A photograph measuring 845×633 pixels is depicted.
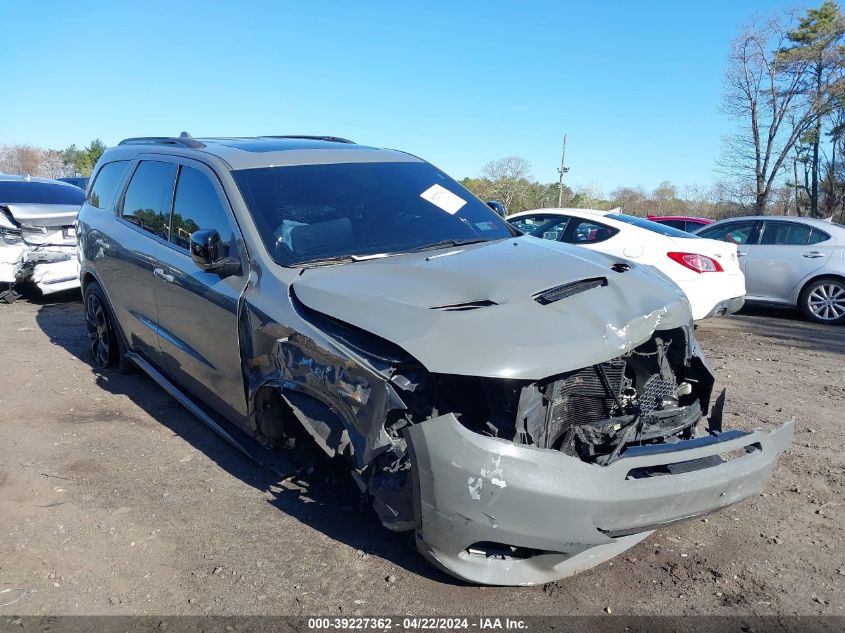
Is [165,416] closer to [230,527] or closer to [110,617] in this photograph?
[230,527]

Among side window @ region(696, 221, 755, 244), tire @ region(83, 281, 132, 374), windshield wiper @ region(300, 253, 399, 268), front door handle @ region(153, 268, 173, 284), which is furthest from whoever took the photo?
side window @ region(696, 221, 755, 244)

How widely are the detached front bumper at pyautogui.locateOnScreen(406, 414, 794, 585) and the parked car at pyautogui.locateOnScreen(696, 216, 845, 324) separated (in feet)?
25.5

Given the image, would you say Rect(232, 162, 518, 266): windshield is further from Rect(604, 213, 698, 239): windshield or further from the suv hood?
Rect(604, 213, 698, 239): windshield

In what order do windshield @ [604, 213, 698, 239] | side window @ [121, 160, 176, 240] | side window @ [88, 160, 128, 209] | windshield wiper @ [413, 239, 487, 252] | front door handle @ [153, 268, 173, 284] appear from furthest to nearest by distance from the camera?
windshield @ [604, 213, 698, 239] < side window @ [88, 160, 128, 209] < side window @ [121, 160, 176, 240] < front door handle @ [153, 268, 173, 284] < windshield wiper @ [413, 239, 487, 252]

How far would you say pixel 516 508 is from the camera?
236cm

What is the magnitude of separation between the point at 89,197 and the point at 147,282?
2.05 metres

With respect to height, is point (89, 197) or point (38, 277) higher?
point (89, 197)

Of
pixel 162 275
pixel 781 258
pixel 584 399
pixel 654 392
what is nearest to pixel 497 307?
pixel 584 399

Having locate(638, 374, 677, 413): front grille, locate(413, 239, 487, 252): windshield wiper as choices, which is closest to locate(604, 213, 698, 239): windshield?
locate(413, 239, 487, 252): windshield wiper

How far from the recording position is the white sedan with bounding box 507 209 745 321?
7.07m

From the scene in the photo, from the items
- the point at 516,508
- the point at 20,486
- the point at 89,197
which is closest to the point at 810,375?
the point at 516,508

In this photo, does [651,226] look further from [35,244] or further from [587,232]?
[35,244]

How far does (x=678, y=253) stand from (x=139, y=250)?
5468mm

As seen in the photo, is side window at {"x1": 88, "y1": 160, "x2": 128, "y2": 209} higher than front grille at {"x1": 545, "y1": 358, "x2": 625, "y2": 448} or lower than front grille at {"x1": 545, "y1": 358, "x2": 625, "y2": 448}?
higher
